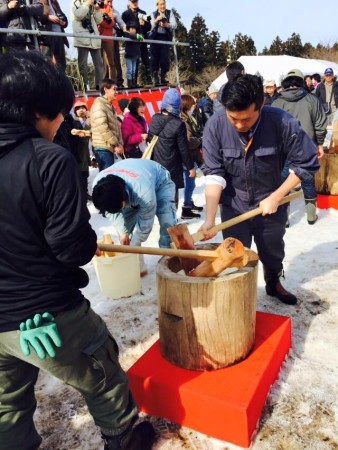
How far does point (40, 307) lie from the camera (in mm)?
1432

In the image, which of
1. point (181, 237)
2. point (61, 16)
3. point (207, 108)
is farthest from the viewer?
point (207, 108)

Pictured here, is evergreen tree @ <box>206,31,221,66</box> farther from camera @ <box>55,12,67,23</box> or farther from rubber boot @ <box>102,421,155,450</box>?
rubber boot @ <box>102,421,155,450</box>

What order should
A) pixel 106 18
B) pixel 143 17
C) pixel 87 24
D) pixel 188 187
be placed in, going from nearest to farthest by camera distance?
pixel 188 187 → pixel 87 24 → pixel 106 18 → pixel 143 17

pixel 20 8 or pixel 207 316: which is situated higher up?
pixel 20 8

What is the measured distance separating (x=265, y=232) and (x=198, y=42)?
134 feet

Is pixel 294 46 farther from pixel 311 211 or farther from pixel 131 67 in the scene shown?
pixel 311 211

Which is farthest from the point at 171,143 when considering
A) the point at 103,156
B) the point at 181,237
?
the point at 181,237

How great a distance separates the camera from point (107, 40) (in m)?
7.97

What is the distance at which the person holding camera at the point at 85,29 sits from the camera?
6.84 meters

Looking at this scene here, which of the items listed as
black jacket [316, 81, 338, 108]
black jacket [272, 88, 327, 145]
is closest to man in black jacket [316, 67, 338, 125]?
black jacket [316, 81, 338, 108]

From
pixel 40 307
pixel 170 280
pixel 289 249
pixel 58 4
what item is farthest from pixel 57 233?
pixel 58 4

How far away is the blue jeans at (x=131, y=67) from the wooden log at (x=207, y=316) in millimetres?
7849

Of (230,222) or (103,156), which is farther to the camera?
(103,156)

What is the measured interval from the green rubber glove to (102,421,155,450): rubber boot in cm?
61
